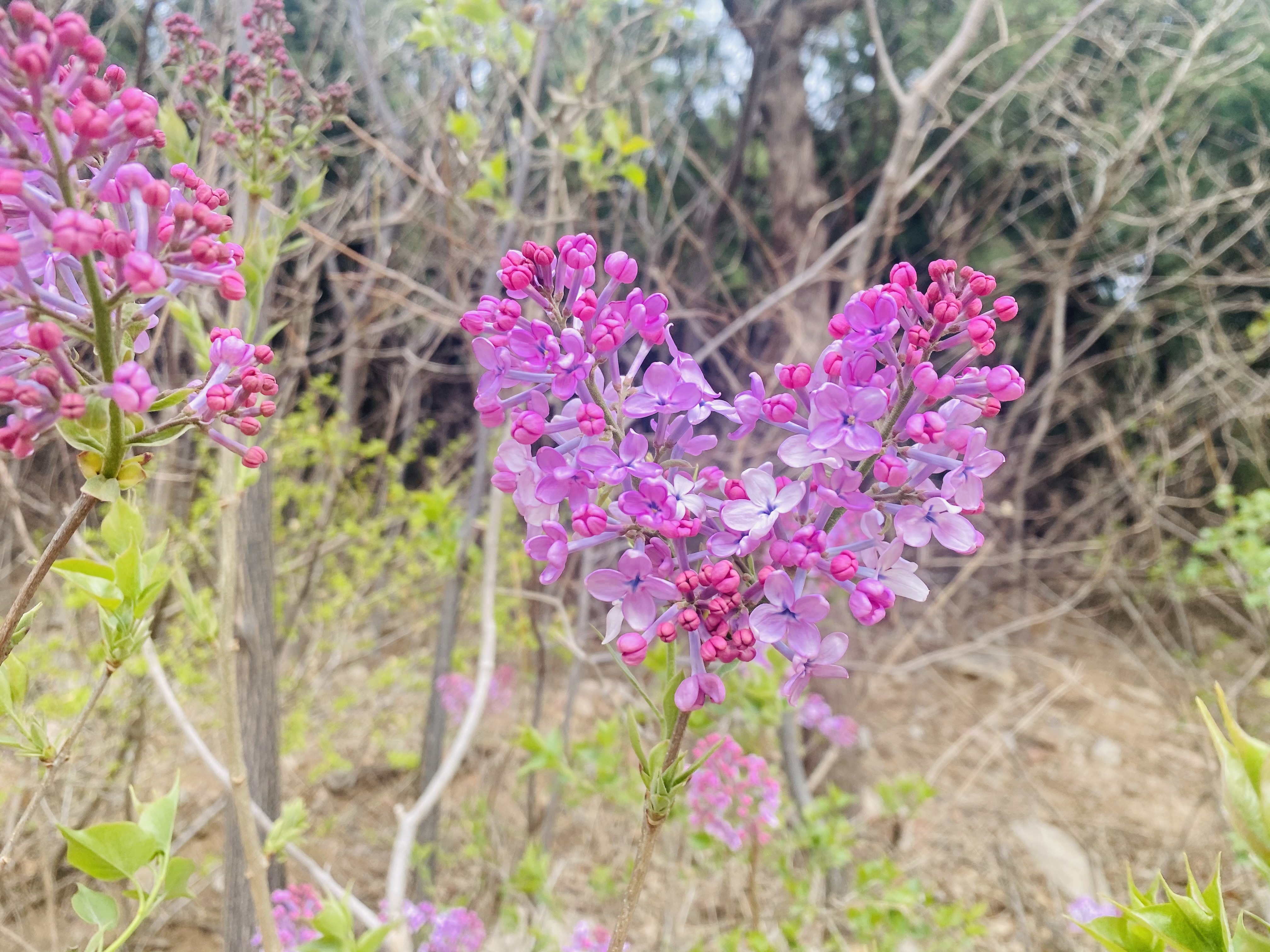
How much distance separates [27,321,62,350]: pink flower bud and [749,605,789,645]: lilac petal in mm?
533

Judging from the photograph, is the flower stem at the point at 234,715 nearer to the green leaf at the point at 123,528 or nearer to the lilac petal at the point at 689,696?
the green leaf at the point at 123,528

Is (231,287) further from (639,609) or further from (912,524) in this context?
(912,524)

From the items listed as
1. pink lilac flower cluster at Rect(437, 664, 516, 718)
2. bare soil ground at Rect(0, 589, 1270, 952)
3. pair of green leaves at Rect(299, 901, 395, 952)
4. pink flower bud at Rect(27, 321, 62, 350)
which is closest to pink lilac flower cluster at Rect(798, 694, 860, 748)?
bare soil ground at Rect(0, 589, 1270, 952)

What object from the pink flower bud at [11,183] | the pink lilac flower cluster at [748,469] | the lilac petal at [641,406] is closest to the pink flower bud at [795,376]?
the pink lilac flower cluster at [748,469]

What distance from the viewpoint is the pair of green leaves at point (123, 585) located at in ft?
2.26

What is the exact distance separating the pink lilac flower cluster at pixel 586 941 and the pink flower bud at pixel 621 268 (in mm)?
1146

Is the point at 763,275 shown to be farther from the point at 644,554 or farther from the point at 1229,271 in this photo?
the point at 644,554

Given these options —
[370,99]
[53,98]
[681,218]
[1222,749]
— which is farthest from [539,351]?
[370,99]

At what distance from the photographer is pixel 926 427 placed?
606 millimetres

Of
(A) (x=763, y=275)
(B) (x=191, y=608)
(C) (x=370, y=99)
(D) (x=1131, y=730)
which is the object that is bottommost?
(D) (x=1131, y=730)

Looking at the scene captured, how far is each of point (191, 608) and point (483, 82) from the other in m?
3.86

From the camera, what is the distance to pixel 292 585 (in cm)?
438

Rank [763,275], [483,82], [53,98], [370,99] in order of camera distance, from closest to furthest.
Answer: [53,98] < [370,99] < [483,82] < [763,275]

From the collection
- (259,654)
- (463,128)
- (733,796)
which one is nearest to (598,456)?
(259,654)
